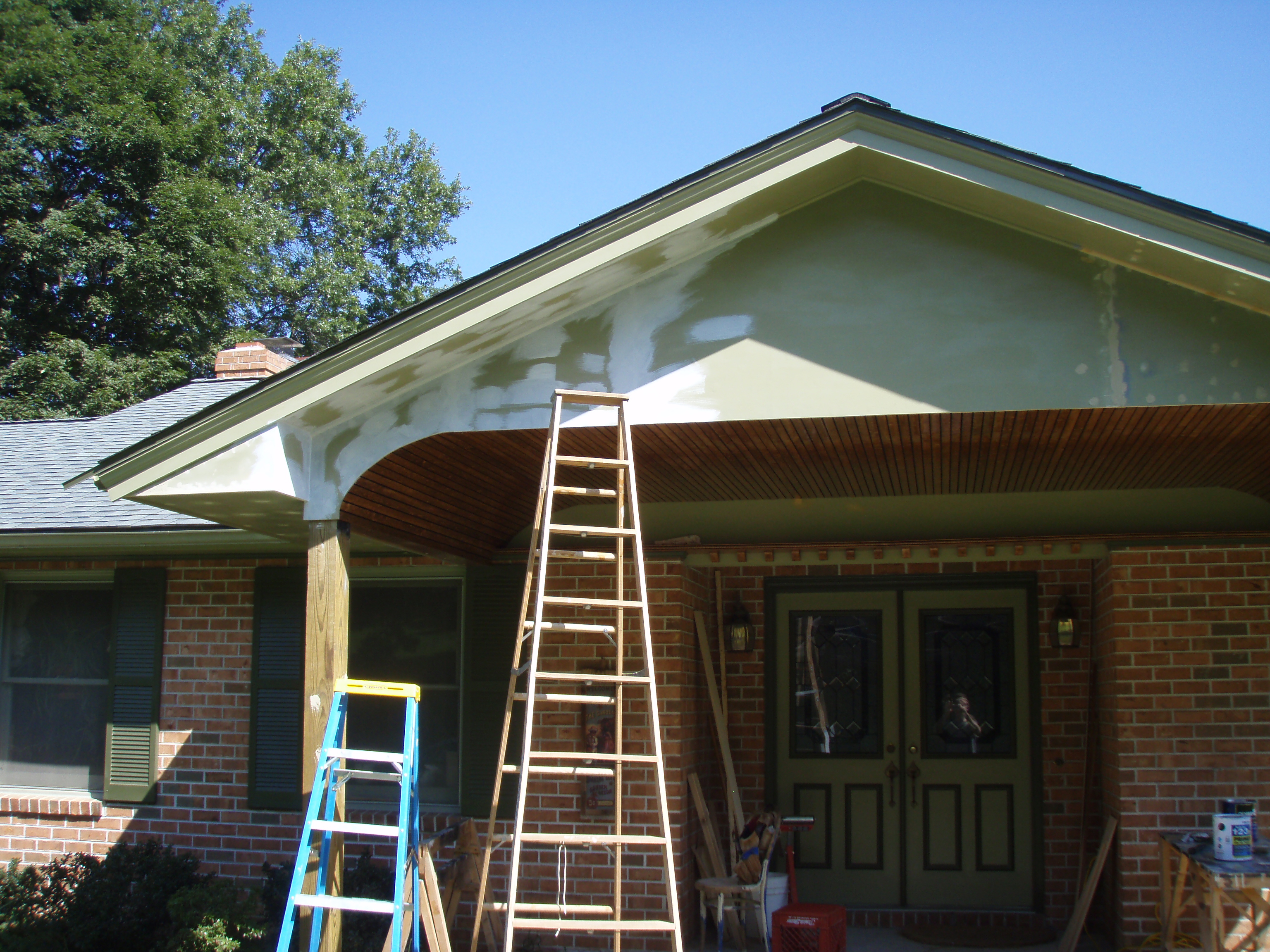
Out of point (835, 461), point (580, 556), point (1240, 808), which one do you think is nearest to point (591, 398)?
point (580, 556)

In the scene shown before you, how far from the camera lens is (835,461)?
608 cm

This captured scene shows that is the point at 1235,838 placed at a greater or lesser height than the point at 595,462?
lesser

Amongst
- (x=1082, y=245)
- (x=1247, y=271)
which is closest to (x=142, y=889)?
(x=1082, y=245)

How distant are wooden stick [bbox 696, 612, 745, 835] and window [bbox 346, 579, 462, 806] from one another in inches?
67.8

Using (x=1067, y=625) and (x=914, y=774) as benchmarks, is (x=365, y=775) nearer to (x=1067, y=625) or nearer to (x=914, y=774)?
(x=914, y=774)

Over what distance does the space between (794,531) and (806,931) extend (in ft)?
8.26

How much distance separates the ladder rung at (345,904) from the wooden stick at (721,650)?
3642 mm

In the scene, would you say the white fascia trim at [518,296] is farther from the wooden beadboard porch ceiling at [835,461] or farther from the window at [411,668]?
the window at [411,668]

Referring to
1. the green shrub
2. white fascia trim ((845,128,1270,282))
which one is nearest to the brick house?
white fascia trim ((845,128,1270,282))

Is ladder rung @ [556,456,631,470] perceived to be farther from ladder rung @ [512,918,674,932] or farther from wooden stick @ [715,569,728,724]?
wooden stick @ [715,569,728,724]

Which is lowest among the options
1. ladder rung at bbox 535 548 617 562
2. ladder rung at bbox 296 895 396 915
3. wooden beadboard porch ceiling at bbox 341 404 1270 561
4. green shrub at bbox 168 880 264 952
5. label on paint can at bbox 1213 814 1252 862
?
green shrub at bbox 168 880 264 952

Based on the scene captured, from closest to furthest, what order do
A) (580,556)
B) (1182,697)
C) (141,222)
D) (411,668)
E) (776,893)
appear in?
(580,556), (1182,697), (776,893), (411,668), (141,222)

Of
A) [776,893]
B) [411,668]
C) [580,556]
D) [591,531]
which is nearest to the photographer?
[591,531]

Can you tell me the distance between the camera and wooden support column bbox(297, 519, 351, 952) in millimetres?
4906
